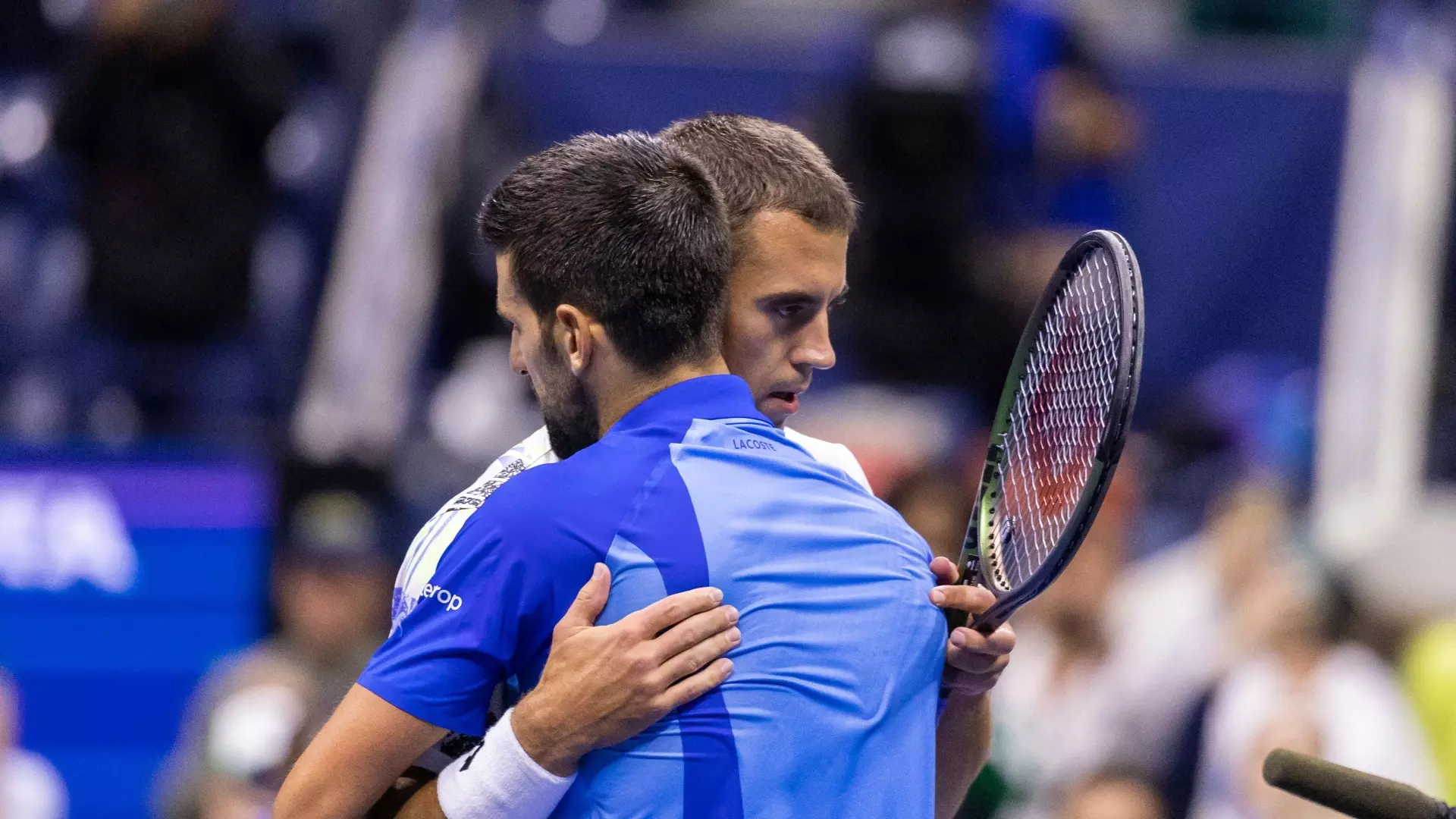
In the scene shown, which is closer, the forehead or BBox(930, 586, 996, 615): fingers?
BBox(930, 586, 996, 615): fingers

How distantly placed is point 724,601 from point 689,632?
0.08 meters

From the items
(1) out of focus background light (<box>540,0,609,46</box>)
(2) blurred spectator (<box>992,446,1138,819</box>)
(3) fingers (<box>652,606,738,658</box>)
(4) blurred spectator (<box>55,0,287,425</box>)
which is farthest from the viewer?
(1) out of focus background light (<box>540,0,609,46</box>)

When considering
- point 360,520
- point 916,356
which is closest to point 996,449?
point 360,520

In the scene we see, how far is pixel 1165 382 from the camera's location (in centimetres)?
855

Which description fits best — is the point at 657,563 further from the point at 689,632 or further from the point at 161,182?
the point at 161,182

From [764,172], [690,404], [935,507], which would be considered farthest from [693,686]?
[935,507]

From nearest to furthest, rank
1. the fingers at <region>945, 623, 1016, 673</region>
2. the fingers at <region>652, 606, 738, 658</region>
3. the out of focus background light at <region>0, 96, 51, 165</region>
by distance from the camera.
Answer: the fingers at <region>652, 606, 738, 658</region>, the fingers at <region>945, 623, 1016, 673</region>, the out of focus background light at <region>0, 96, 51, 165</region>

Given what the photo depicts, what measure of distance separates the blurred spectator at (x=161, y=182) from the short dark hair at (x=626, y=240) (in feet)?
17.9

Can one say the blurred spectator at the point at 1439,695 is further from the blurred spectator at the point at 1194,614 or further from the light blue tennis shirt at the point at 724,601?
the light blue tennis shirt at the point at 724,601

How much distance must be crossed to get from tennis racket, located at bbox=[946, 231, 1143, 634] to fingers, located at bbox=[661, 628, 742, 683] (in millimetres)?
388

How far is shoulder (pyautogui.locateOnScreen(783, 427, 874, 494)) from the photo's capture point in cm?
277

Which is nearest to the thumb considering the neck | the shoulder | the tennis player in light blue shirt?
the tennis player in light blue shirt

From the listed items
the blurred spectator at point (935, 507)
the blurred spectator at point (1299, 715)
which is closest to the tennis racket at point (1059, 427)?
the blurred spectator at point (935, 507)

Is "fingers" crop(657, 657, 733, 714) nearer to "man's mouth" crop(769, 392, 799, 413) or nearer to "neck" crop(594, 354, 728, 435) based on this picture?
"neck" crop(594, 354, 728, 435)
